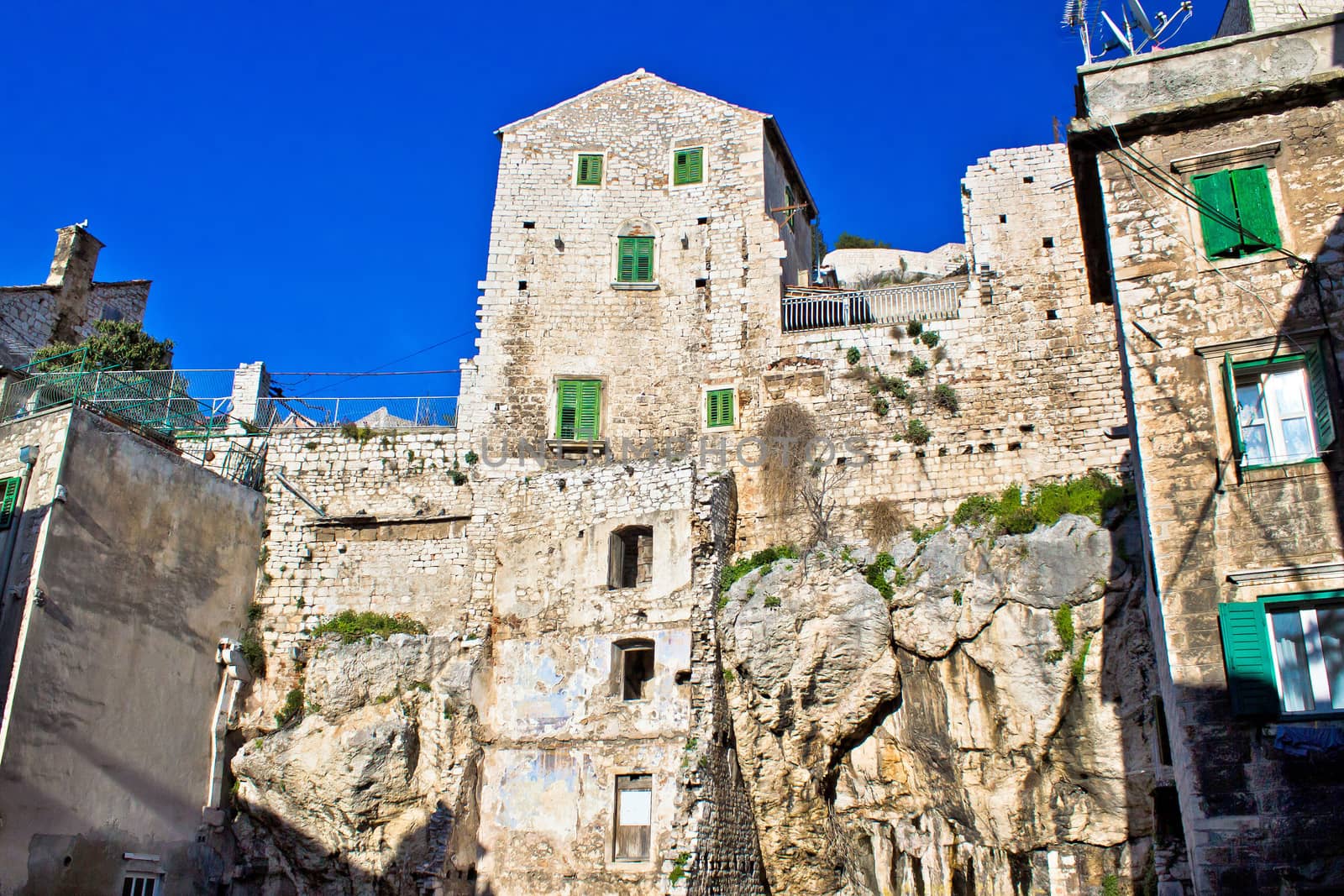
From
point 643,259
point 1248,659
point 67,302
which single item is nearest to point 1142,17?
point 1248,659

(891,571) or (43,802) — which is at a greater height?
(891,571)

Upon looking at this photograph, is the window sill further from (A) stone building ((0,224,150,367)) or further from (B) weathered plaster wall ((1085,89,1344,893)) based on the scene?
(A) stone building ((0,224,150,367))

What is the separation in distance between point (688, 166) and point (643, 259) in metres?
2.74

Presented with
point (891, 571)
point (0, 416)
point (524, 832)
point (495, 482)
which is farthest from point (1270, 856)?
point (0, 416)

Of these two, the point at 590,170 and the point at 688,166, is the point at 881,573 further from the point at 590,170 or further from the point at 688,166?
the point at 590,170

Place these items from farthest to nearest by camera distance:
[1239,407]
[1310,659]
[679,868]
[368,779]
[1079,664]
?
[368,779] → [679,868] → [1079,664] → [1239,407] → [1310,659]

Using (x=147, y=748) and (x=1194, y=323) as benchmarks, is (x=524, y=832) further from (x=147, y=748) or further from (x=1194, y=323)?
(x=1194, y=323)

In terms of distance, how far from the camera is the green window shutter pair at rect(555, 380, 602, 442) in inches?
1044

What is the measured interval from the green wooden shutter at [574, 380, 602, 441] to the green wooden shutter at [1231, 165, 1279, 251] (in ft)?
48.3

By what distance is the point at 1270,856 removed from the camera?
1237 centimetres

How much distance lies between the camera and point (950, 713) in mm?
20312

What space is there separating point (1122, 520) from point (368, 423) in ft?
53.3

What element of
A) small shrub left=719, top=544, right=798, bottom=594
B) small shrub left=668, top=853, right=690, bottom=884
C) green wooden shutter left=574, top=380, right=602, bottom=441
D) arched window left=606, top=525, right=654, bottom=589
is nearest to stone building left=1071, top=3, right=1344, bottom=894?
small shrub left=719, top=544, right=798, bottom=594

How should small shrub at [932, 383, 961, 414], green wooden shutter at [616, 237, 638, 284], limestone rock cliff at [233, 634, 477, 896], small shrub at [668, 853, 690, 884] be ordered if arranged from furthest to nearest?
1. green wooden shutter at [616, 237, 638, 284]
2. small shrub at [932, 383, 961, 414]
3. limestone rock cliff at [233, 634, 477, 896]
4. small shrub at [668, 853, 690, 884]
